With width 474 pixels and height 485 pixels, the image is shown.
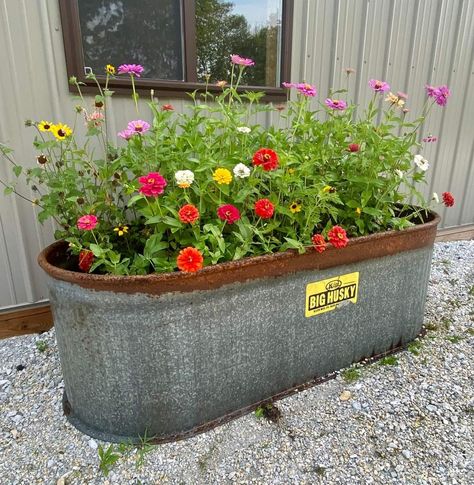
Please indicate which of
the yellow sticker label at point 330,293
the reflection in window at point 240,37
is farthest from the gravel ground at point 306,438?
the reflection in window at point 240,37

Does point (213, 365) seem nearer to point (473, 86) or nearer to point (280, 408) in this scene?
point (280, 408)

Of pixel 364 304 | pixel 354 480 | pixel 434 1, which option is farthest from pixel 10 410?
pixel 434 1

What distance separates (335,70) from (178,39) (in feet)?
3.34

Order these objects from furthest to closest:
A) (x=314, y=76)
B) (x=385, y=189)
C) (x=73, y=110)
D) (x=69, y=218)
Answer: (x=314, y=76) < (x=73, y=110) < (x=385, y=189) < (x=69, y=218)

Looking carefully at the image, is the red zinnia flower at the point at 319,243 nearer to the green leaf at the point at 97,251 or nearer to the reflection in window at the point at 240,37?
the green leaf at the point at 97,251

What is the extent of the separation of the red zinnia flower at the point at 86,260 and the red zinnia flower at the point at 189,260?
35 cm

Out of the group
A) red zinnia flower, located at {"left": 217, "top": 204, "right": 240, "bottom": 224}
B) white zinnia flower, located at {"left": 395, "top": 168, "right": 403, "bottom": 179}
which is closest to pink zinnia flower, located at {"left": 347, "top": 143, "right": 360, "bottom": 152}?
white zinnia flower, located at {"left": 395, "top": 168, "right": 403, "bottom": 179}

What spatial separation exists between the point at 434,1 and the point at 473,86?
80 centimetres

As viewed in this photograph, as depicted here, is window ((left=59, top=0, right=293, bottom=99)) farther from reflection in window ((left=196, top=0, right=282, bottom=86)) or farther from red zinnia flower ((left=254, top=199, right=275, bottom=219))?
red zinnia flower ((left=254, top=199, right=275, bottom=219))

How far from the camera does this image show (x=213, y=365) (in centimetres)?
125

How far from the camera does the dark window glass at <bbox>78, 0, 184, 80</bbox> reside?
1706 mm

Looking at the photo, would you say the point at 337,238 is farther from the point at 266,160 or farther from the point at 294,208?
the point at 266,160

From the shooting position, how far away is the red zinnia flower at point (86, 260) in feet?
4.02

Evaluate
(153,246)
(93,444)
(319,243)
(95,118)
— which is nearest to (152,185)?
(153,246)
